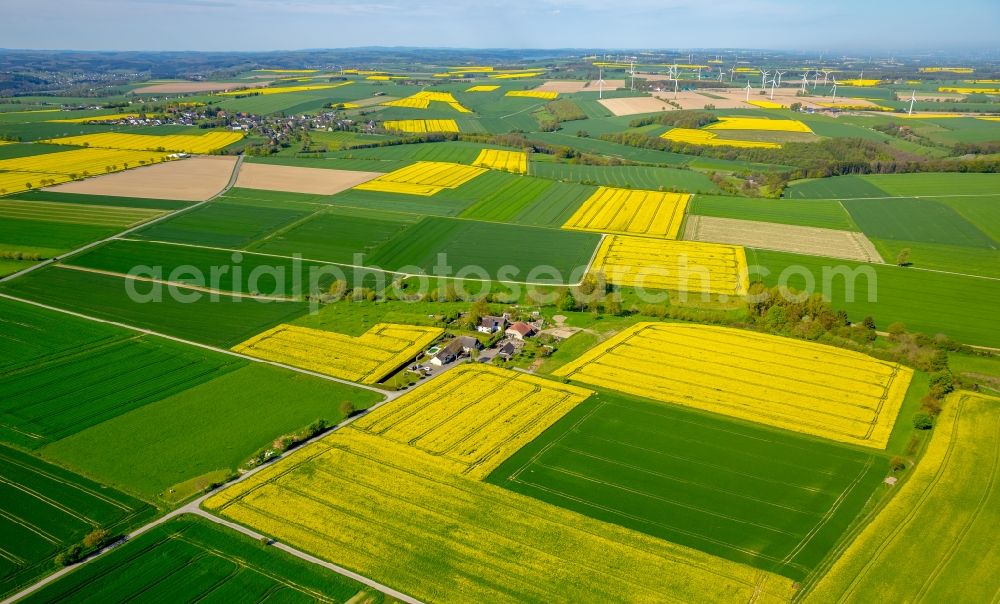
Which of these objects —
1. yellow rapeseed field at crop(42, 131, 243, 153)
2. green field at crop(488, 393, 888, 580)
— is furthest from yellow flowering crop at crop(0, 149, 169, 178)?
green field at crop(488, 393, 888, 580)

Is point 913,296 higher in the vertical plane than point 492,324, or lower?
lower

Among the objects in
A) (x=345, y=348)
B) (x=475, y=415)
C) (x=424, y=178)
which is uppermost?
(x=424, y=178)

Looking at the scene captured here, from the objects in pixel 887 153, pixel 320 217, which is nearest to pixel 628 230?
pixel 320 217

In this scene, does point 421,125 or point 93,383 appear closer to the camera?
point 93,383

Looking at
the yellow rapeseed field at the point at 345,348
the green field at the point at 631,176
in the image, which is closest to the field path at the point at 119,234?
the yellow rapeseed field at the point at 345,348

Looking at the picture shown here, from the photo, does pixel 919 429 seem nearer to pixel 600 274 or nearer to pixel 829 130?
pixel 600 274

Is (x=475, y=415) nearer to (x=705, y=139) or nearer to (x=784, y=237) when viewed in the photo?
(x=784, y=237)

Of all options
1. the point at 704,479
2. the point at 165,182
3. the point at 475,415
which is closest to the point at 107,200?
the point at 165,182
